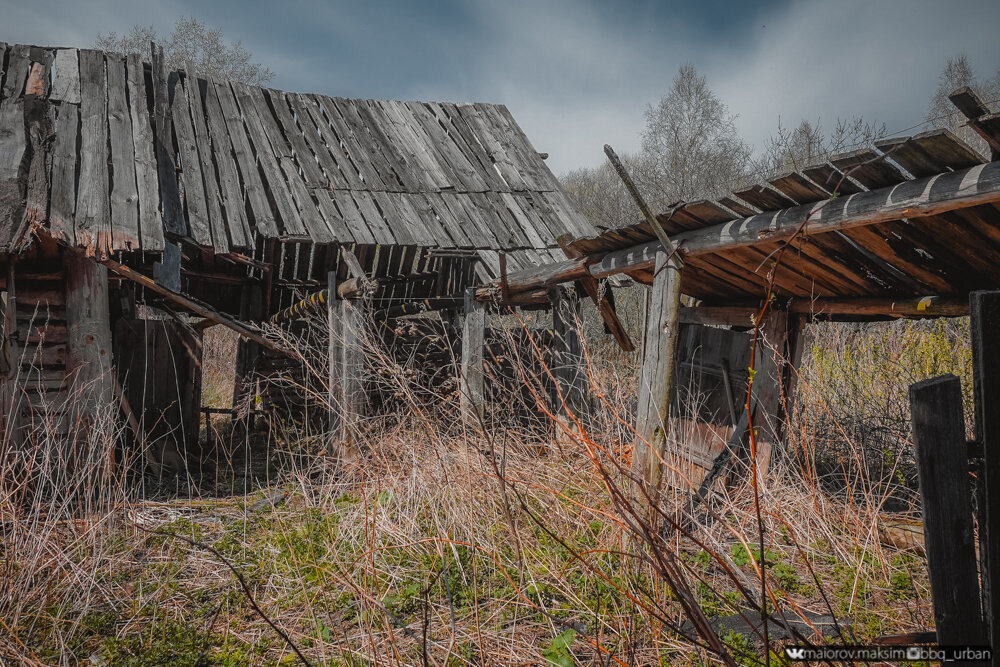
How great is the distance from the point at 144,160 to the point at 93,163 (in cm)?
57

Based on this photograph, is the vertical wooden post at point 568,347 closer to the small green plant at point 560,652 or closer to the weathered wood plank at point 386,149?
the small green plant at point 560,652

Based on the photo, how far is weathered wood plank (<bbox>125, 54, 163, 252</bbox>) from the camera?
635 centimetres

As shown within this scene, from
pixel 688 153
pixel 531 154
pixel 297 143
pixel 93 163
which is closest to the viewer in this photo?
pixel 93 163

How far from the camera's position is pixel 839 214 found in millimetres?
3125

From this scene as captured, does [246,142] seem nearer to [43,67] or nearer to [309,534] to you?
[43,67]

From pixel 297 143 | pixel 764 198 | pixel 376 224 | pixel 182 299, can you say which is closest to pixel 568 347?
pixel 376 224

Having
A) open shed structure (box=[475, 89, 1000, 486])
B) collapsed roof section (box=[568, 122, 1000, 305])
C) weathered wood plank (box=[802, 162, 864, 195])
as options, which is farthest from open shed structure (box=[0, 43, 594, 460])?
weathered wood plank (box=[802, 162, 864, 195])

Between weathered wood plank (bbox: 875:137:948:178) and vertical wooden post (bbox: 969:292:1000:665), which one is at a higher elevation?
weathered wood plank (bbox: 875:137:948:178)

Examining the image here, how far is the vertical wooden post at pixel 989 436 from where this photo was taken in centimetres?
139

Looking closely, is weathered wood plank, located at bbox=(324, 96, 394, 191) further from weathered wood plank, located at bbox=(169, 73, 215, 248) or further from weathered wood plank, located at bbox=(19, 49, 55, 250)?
weathered wood plank, located at bbox=(19, 49, 55, 250)

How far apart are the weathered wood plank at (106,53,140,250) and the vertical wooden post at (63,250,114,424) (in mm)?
539

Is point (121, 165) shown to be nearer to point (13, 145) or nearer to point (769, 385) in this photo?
point (13, 145)

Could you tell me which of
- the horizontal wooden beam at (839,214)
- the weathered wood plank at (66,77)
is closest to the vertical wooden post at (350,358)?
the horizontal wooden beam at (839,214)

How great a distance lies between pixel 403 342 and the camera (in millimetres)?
9844
